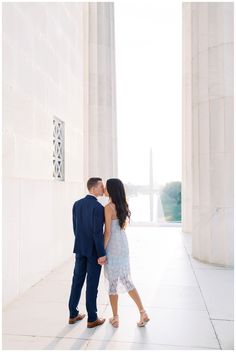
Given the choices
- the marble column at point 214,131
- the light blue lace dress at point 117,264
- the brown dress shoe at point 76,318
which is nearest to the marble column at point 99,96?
the marble column at point 214,131

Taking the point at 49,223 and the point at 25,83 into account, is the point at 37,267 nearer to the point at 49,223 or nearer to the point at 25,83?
the point at 49,223

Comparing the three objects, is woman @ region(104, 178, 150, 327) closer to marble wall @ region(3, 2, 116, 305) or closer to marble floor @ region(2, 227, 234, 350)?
marble floor @ region(2, 227, 234, 350)

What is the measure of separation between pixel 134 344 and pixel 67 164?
583 centimetres

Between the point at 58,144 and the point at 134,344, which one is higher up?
the point at 58,144

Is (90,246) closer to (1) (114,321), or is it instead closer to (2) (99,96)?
(1) (114,321)

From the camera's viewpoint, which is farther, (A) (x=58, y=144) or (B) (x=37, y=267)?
(A) (x=58, y=144)

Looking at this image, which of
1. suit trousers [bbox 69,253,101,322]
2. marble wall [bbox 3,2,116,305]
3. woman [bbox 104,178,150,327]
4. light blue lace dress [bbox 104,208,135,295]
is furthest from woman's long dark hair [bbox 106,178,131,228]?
marble wall [bbox 3,2,116,305]

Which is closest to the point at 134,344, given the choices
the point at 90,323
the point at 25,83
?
the point at 90,323

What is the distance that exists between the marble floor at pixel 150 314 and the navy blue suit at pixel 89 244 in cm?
48

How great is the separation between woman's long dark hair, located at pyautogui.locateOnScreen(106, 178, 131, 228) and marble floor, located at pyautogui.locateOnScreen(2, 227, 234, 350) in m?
1.57

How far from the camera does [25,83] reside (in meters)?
6.21

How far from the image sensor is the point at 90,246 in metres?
4.23

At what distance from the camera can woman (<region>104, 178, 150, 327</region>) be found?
4191mm

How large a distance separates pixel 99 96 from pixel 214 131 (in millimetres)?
7365
